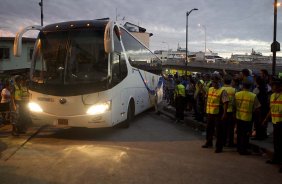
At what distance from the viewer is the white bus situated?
356 inches

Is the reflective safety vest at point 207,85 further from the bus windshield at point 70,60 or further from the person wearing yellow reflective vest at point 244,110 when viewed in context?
the bus windshield at point 70,60

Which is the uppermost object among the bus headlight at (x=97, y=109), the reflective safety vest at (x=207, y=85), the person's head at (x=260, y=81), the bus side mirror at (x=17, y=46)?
the bus side mirror at (x=17, y=46)

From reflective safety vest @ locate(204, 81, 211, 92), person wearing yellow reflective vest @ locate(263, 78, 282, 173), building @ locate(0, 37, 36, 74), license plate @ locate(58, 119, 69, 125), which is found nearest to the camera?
person wearing yellow reflective vest @ locate(263, 78, 282, 173)

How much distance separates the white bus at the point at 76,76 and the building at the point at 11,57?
58.4 ft

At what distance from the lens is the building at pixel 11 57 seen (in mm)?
26062

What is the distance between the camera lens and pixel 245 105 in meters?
7.84

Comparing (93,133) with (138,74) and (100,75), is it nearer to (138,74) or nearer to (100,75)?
(100,75)

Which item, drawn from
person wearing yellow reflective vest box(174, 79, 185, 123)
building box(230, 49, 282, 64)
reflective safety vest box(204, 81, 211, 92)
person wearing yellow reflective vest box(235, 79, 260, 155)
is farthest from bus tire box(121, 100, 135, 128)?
building box(230, 49, 282, 64)

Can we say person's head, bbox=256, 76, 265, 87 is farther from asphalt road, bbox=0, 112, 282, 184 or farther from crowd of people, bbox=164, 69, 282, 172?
asphalt road, bbox=0, 112, 282, 184

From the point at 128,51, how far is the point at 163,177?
271 inches

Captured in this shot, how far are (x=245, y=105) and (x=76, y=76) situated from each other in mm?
4635

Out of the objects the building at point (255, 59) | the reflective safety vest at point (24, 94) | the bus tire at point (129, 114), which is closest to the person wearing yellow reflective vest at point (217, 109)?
the bus tire at point (129, 114)

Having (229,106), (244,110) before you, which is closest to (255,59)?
(229,106)

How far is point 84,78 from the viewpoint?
30.0ft
